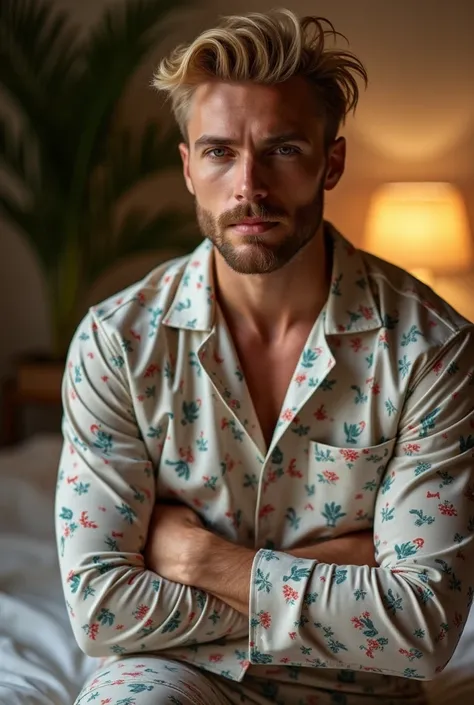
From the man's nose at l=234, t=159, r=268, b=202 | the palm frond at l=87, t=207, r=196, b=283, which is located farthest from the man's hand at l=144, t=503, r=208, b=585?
the palm frond at l=87, t=207, r=196, b=283

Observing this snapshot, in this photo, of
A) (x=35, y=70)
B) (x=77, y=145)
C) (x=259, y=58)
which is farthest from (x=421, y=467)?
(x=35, y=70)

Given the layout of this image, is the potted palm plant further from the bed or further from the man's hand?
the man's hand

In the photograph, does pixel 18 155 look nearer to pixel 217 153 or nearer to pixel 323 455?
pixel 217 153

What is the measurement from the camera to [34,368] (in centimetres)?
272

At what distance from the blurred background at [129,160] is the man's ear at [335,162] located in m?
0.52

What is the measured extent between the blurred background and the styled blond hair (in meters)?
0.62

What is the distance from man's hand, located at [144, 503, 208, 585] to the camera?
48.6 inches

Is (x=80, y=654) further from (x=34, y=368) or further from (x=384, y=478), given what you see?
(x=34, y=368)

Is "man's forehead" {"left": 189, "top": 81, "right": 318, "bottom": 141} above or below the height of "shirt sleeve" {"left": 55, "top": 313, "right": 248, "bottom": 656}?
above

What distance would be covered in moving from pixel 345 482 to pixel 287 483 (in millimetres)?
81

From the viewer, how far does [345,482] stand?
4.25 ft

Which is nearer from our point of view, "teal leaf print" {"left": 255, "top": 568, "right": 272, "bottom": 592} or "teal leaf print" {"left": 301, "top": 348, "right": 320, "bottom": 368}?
"teal leaf print" {"left": 255, "top": 568, "right": 272, "bottom": 592}

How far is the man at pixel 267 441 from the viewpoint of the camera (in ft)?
3.89

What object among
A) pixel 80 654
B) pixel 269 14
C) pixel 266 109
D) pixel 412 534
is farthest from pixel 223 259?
pixel 80 654
